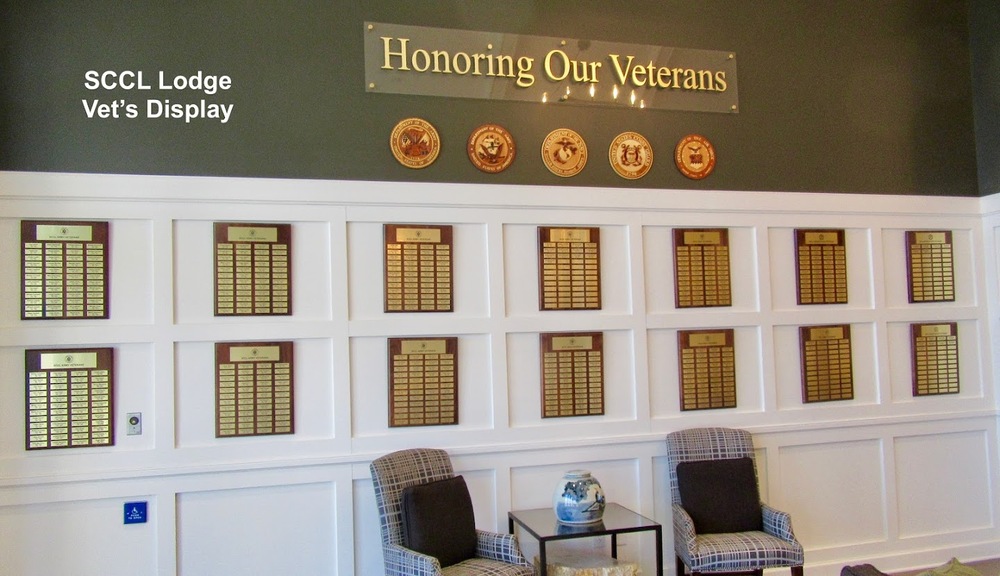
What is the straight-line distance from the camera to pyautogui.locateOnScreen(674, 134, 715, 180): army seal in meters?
4.12

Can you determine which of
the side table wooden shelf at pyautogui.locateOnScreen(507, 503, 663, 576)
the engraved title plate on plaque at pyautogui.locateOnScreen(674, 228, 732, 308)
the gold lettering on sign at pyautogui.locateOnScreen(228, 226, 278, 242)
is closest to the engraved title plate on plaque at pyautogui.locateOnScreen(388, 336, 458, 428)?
the side table wooden shelf at pyautogui.locateOnScreen(507, 503, 663, 576)

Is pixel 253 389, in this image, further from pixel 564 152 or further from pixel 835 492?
pixel 835 492

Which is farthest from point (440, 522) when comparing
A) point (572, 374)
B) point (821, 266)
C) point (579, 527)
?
point (821, 266)

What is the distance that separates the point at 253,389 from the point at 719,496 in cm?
231

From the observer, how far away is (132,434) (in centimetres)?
334

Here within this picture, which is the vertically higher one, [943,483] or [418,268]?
[418,268]

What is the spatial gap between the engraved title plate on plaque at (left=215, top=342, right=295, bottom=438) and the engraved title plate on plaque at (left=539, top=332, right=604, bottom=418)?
49.7 inches

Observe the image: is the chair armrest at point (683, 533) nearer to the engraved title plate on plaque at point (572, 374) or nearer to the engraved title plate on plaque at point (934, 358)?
the engraved title plate on plaque at point (572, 374)

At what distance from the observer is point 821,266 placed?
169 inches

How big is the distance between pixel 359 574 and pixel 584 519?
43.0 inches

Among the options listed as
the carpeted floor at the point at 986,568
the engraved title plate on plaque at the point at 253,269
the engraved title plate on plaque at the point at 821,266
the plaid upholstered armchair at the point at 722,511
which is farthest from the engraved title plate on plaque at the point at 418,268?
the carpeted floor at the point at 986,568

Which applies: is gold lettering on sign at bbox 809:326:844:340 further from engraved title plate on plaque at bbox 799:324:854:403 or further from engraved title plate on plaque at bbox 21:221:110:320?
engraved title plate on plaque at bbox 21:221:110:320

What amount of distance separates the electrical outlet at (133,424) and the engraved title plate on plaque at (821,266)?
136 inches

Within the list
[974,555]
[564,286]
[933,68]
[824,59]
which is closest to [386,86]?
[564,286]
